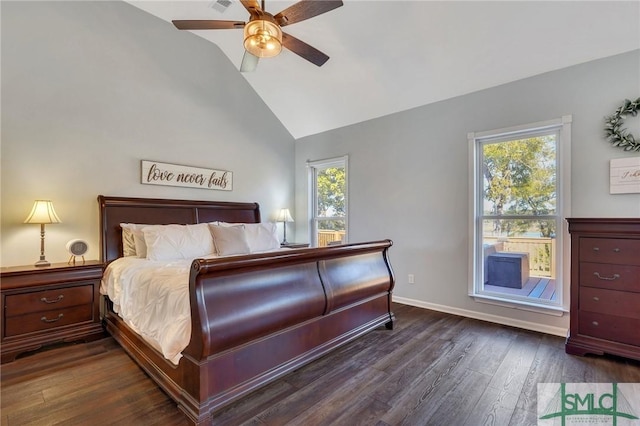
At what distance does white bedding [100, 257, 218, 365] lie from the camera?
1779mm

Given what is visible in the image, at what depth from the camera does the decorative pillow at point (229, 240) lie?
350 cm

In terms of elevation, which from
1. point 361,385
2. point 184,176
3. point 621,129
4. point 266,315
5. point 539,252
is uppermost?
point 621,129

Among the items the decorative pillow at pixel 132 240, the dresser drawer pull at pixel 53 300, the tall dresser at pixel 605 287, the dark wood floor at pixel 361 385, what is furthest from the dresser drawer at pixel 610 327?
the dresser drawer pull at pixel 53 300

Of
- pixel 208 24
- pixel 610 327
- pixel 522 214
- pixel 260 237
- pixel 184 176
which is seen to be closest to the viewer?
pixel 208 24

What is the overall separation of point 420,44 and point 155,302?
3.47 meters

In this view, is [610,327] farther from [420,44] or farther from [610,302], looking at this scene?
[420,44]

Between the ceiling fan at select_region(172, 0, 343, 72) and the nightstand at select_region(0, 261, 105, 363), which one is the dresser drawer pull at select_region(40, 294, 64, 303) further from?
the ceiling fan at select_region(172, 0, 343, 72)

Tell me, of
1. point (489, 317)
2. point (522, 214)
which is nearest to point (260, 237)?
point (489, 317)

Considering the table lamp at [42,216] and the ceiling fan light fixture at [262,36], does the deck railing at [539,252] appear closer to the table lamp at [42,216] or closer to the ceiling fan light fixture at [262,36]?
the ceiling fan light fixture at [262,36]

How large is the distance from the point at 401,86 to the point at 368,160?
111 centimetres

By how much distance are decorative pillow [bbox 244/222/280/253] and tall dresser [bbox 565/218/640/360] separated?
315 centimetres

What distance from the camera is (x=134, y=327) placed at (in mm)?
2303

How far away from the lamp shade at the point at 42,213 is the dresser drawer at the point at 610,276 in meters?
4.85

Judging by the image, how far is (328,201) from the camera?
5.18m
